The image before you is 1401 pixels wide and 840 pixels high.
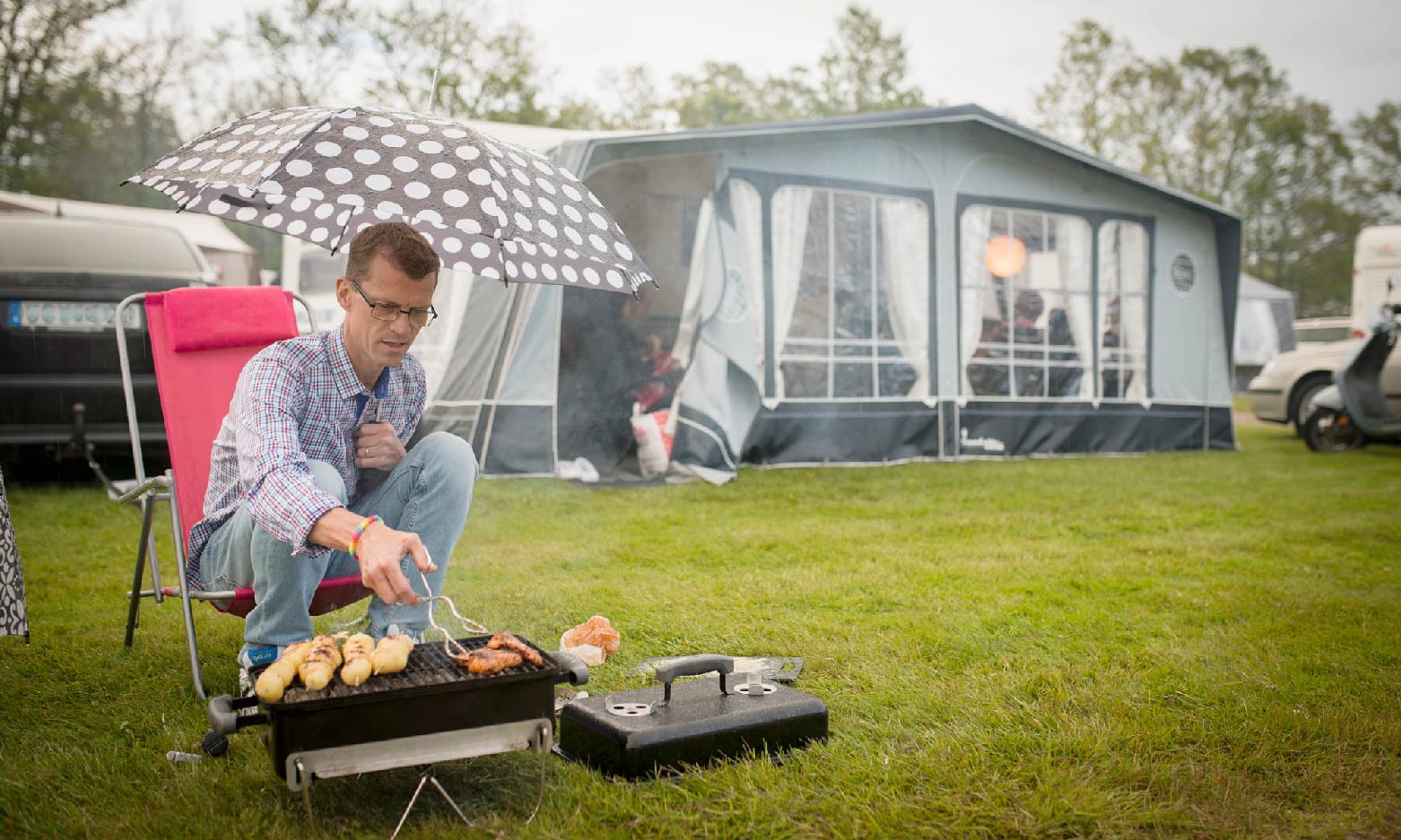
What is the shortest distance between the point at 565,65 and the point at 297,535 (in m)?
24.2

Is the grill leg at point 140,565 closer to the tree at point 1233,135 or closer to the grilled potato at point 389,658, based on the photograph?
the grilled potato at point 389,658

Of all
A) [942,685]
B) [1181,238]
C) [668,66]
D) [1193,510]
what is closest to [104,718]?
Answer: [942,685]

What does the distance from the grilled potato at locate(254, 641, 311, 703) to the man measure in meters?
0.19

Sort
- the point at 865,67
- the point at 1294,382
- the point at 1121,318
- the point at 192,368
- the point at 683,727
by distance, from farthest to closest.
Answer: the point at 865,67
the point at 1294,382
the point at 1121,318
the point at 192,368
the point at 683,727

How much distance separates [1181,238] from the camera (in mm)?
9172

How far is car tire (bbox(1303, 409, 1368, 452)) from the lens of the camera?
358 inches

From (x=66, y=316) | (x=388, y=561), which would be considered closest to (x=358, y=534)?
(x=388, y=561)

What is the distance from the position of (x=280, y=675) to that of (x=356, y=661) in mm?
115

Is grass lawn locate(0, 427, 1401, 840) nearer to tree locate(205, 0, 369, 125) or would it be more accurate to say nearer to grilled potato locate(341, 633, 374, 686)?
grilled potato locate(341, 633, 374, 686)

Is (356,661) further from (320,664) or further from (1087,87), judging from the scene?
(1087,87)

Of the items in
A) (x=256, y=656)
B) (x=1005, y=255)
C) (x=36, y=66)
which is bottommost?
(x=256, y=656)

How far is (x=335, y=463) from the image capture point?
2.39 m

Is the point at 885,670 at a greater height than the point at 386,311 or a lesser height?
lesser

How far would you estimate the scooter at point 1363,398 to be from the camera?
28.3 feet
